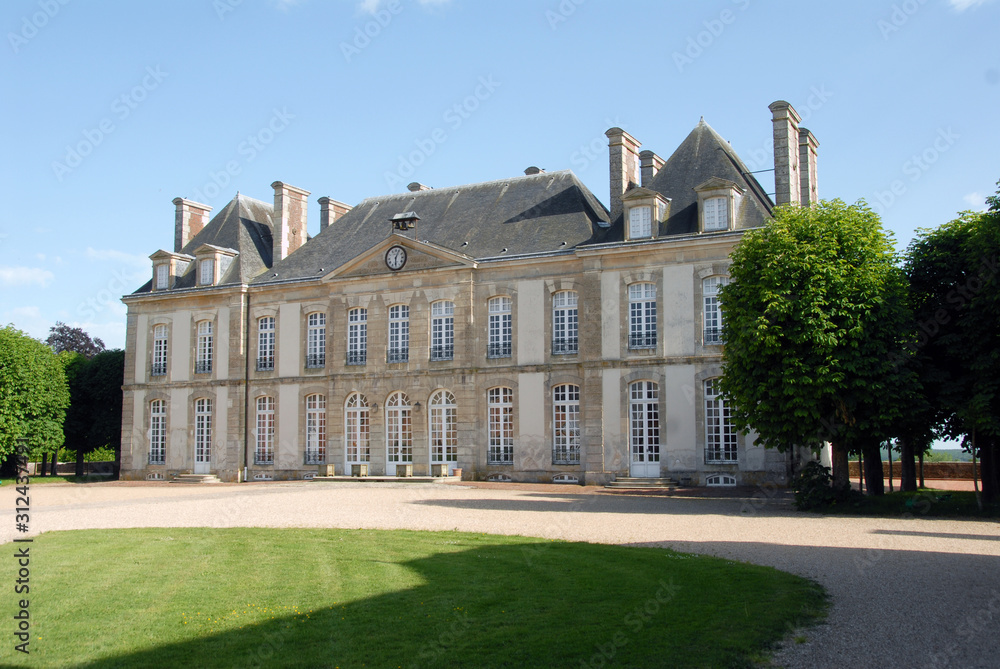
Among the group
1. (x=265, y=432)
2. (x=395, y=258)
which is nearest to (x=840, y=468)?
(x=395, y=258)

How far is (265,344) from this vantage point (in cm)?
2831

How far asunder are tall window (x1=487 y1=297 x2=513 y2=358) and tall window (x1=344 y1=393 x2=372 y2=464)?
14.6ft

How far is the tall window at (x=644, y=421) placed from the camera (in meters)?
22.4

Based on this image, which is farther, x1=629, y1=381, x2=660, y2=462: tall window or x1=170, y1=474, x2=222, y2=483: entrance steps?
x1=170, y1=474, x2=222, y2=483: entrance steps

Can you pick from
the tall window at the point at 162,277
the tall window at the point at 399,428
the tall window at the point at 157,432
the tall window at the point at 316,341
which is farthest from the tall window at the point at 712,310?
the tall window at the point at 162,277

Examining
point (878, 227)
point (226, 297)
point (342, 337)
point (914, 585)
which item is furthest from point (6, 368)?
point (914, 585)

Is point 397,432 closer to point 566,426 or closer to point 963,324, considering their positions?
point 566,426

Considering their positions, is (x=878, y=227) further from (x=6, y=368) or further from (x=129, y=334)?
(x=6, y=368)

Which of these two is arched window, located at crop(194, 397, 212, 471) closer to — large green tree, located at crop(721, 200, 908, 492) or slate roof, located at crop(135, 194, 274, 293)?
slate roof, located at crop(135, 194, 274, 293)

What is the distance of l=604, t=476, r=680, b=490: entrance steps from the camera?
21.4 m

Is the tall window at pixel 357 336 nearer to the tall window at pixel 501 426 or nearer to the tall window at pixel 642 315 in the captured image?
the tall window at pixel 501 426

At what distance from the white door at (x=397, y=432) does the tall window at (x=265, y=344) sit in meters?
4.60

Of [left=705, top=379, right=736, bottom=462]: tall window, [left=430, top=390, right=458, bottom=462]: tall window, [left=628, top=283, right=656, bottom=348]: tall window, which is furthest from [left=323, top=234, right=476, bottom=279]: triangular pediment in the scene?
[left=705, top=379, right=736, bottom=462]: tall window

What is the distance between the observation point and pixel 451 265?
25.2 meters
